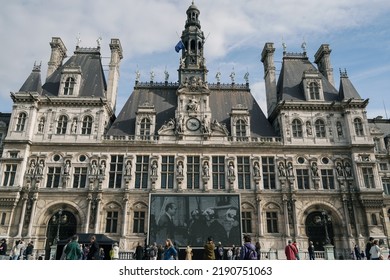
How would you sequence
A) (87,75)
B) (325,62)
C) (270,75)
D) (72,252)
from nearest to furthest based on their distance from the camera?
1. (72,252)
2. (87,75)
3. (270,75)
4. (325,62)

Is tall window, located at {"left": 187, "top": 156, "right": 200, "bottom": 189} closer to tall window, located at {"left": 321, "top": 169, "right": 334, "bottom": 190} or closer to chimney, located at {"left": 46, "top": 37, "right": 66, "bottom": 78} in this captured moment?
tall window, located at {"left": 321, "top": 169, "right": 334, "bottom": 190}

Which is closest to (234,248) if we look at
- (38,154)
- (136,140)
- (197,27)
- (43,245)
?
(136,140)

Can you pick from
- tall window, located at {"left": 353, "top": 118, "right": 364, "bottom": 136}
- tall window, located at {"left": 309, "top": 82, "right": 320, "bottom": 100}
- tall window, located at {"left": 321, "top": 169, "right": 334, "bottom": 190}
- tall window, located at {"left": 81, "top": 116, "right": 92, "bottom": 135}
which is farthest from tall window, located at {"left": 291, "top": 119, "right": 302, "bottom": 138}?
tall window, located at {"left": 81, "top": 116, "right": 92, "bottom": 135}

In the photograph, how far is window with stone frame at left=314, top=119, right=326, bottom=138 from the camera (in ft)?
121

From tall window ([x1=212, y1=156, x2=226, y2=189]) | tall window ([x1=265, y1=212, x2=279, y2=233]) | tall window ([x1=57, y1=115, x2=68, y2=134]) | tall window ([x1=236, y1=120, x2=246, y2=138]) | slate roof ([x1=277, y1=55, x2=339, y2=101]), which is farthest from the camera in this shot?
slate roof ([x1=277, y1=55, x2=339, y2=101])

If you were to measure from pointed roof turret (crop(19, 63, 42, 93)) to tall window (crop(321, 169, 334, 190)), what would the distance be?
1302 inches

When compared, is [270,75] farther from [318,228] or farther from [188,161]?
[318,228]

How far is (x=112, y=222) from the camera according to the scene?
33031 millimetres

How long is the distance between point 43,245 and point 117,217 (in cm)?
739

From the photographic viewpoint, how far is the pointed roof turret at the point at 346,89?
126 ft

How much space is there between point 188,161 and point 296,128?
42.1 feet

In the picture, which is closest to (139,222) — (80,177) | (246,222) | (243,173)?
(80,177)

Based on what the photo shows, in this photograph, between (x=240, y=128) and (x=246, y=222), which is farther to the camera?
(x=240, y=128)

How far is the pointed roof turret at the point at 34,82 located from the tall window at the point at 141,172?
48.1 ft
